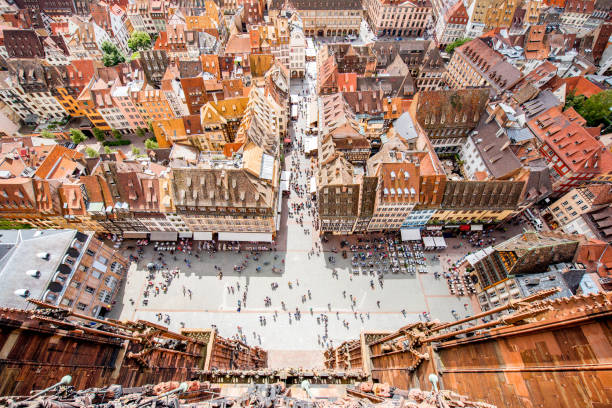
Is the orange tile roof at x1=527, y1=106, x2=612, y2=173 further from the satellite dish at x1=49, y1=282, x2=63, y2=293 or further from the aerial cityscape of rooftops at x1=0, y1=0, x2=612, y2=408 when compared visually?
the satellite dish at x1=49, y1=282, x2=63, y2=293

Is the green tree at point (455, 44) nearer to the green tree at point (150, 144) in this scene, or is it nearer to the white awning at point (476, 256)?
the white awning at point (476, 256)

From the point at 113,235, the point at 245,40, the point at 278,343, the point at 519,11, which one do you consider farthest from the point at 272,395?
the point at 519,11

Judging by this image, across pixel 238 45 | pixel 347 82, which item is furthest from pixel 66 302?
pixel 238 45

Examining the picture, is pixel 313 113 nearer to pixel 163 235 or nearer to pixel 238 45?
pixel 238 45

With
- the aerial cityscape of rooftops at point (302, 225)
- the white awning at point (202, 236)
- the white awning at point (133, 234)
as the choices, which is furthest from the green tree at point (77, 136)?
the white awning at point (202, 236)

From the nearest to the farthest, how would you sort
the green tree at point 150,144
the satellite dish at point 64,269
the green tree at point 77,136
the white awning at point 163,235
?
1. the satellite dish at point 64,269
2. the white awning at point 163,235
3. the green tree at point 150,144
4. the green tree at point 77,136
